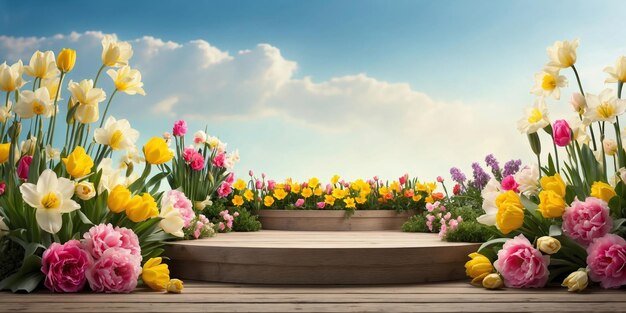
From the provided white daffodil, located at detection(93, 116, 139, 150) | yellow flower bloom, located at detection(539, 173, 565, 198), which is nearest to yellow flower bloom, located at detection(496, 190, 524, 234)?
yellow flower bloom, located at detection(539, 173, 565, 198)

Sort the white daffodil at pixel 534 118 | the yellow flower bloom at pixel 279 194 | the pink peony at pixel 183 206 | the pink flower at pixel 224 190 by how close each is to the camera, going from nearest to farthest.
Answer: the white daffodil at pixel 534 118
the pink peony at pixel 183 206
the pink flower at pixel 224 190
the yellow flower bloom at pixel 279 194

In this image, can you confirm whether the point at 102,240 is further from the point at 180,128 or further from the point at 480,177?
the point at 480,177

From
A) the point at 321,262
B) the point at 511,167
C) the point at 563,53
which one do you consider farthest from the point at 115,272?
the point at 511,167

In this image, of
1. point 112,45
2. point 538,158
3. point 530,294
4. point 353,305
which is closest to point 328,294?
point 353,305

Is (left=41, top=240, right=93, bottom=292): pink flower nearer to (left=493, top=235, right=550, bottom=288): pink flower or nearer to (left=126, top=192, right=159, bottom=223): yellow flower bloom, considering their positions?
(left=126, top=192, right=159, bottom=223): yellow flower bloom

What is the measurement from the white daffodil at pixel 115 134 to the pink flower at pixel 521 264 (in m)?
2.14

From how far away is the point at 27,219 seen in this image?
→ 3180 mm

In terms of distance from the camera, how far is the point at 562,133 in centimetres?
338

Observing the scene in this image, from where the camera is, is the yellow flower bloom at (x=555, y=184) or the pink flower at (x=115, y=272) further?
the yellow flower bloom at (x=555, y=184)

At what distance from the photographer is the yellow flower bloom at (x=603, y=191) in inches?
128

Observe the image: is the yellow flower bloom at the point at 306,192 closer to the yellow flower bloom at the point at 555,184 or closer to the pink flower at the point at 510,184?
the pink flower at the point at 510,184

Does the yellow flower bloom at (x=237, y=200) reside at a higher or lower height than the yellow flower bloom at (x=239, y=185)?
lower

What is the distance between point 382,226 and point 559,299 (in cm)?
326

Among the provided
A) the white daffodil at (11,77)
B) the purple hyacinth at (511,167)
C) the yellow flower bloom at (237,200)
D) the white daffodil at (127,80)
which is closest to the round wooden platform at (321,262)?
the white daffodil at (127,80)
